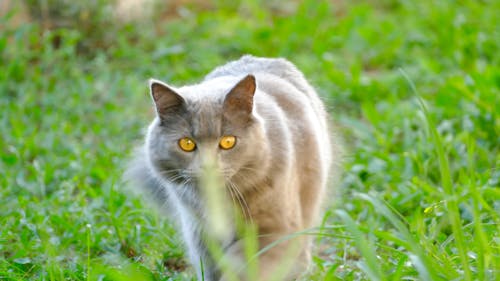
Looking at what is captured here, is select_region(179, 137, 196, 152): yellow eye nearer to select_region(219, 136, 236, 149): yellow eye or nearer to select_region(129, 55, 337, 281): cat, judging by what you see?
select_region(129, 55, 337, 281): cat

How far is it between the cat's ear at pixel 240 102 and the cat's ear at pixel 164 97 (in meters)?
0.20

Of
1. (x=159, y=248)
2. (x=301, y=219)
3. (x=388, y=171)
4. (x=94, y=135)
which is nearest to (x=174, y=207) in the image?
(x=159, y=248)

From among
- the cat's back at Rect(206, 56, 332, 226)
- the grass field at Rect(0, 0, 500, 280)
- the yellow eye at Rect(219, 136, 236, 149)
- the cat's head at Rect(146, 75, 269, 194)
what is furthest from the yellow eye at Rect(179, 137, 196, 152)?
the grass field at Rect(0, 0, 500, 280)

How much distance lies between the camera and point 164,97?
10.5ft

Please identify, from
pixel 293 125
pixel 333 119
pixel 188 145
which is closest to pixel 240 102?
pixel 188 145

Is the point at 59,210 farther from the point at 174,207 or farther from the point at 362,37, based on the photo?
the point at 362,37

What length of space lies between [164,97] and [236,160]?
411mm

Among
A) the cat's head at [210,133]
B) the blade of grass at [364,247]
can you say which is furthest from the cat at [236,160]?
the blade of grass at [364,247]

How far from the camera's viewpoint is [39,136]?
5.70 metres

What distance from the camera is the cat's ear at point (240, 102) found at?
10.3 ft

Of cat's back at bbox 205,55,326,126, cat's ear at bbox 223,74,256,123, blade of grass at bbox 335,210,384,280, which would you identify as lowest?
blade of grass at bbox 335,210,384,280

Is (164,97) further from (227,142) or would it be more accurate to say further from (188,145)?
(227,142)

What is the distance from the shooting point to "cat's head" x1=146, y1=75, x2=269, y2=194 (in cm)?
313

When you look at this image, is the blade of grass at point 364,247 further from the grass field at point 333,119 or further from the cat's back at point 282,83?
the cat's back at point 282,83
